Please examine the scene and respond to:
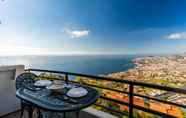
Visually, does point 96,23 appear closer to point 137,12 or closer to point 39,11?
point 137,12

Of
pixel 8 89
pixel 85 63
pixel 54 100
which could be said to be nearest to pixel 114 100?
pixel 54 100

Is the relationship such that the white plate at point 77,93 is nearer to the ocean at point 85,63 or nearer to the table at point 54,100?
the table at point 54,100

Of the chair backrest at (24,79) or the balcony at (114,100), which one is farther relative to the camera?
the chair backrest at (24,79)

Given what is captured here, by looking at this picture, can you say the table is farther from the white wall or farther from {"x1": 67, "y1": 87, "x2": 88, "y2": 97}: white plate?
the white wall

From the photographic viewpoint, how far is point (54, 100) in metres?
1.61

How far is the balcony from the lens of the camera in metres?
1.75

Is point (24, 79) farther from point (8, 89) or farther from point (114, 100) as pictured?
point (114, 100)

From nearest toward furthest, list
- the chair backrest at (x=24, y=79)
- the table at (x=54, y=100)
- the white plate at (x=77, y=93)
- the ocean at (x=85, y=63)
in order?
the table at (x=54, y=100)
the white plate at (x=77, y=93)
the chair backrest at (x=24, y=79)
the ocean at (x=85, y=63)

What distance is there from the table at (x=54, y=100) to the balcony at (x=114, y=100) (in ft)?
1.82

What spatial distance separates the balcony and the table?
554mm

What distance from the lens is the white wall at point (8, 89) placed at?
2867mm

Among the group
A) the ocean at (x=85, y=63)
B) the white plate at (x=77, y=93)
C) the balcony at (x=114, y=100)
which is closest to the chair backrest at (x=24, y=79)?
the balcony at (x=114, y=100)

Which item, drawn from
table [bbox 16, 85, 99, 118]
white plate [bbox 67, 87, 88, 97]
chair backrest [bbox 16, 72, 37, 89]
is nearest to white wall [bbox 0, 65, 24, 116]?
chair backrest [bbox 16, 72, 37, 89]

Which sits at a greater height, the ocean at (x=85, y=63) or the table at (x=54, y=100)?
the ocean at (x=85, y=63)
